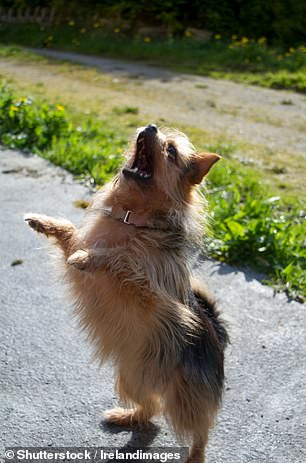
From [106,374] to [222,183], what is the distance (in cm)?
301

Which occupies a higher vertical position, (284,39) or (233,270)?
(284,39)

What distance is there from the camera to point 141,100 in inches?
405


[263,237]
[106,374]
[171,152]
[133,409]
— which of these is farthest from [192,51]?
[133,409]

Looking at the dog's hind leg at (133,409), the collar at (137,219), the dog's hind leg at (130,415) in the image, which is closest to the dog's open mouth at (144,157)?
the collar at (137,219)

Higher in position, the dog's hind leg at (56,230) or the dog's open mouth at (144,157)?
the dog's open mouth at (144,157)

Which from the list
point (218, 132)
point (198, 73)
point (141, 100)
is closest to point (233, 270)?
point (218, 132)

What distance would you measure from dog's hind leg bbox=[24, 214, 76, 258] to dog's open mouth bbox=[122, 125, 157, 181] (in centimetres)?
54

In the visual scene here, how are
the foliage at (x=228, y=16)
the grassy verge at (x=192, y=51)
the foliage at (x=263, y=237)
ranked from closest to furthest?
the foliage at (x=263, y=237) → the grassy verge at (x=192, y=51) → the foliage at (x=228, y=16)

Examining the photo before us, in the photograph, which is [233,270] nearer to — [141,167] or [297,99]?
[141,167]

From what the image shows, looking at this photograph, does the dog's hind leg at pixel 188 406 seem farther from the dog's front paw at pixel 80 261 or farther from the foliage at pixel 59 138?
the foliage at pixel 59 138

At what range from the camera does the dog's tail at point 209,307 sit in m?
3.25

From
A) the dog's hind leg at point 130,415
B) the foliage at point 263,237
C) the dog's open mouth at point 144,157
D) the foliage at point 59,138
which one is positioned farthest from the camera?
the foliage at point 59,138

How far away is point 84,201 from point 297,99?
6.22m

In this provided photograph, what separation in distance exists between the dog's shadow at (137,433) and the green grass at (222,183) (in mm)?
1486
